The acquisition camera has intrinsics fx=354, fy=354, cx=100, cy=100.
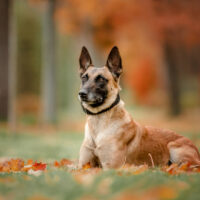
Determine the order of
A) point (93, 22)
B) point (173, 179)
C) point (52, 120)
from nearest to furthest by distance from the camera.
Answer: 1. point (173, 179)
2. point (52, 120)
3. point (93, 22)

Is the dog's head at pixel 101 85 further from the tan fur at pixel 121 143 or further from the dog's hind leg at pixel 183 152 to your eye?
the dog's hind leg at pixel 183 152

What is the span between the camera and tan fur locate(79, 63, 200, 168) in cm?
514

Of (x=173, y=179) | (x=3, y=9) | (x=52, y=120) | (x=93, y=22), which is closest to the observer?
(x=173, y=179)

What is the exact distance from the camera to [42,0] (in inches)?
649

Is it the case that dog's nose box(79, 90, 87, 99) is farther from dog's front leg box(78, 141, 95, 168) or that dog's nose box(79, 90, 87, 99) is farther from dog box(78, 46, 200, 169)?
dog's front leg box(78, 141, 95, 168)

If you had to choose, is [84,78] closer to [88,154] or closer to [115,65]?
[115,65]

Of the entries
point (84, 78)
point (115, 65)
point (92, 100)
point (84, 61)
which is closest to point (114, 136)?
point (92, 100)

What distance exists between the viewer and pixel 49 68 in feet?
54.4

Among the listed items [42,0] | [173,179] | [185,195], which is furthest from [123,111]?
[42,0]

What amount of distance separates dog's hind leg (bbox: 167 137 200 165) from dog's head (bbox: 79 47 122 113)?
4.09ft

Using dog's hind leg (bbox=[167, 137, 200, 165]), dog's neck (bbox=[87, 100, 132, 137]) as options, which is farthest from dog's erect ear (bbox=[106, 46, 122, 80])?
dog's hind leg (bbox=[167, 137, 200, 165])

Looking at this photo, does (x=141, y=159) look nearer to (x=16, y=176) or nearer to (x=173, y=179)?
(x=173, y=179)

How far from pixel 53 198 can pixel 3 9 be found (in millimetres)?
11364

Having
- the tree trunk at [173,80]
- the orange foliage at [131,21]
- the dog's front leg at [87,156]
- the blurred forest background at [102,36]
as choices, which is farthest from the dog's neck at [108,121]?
the tree trunk at [173,80]
